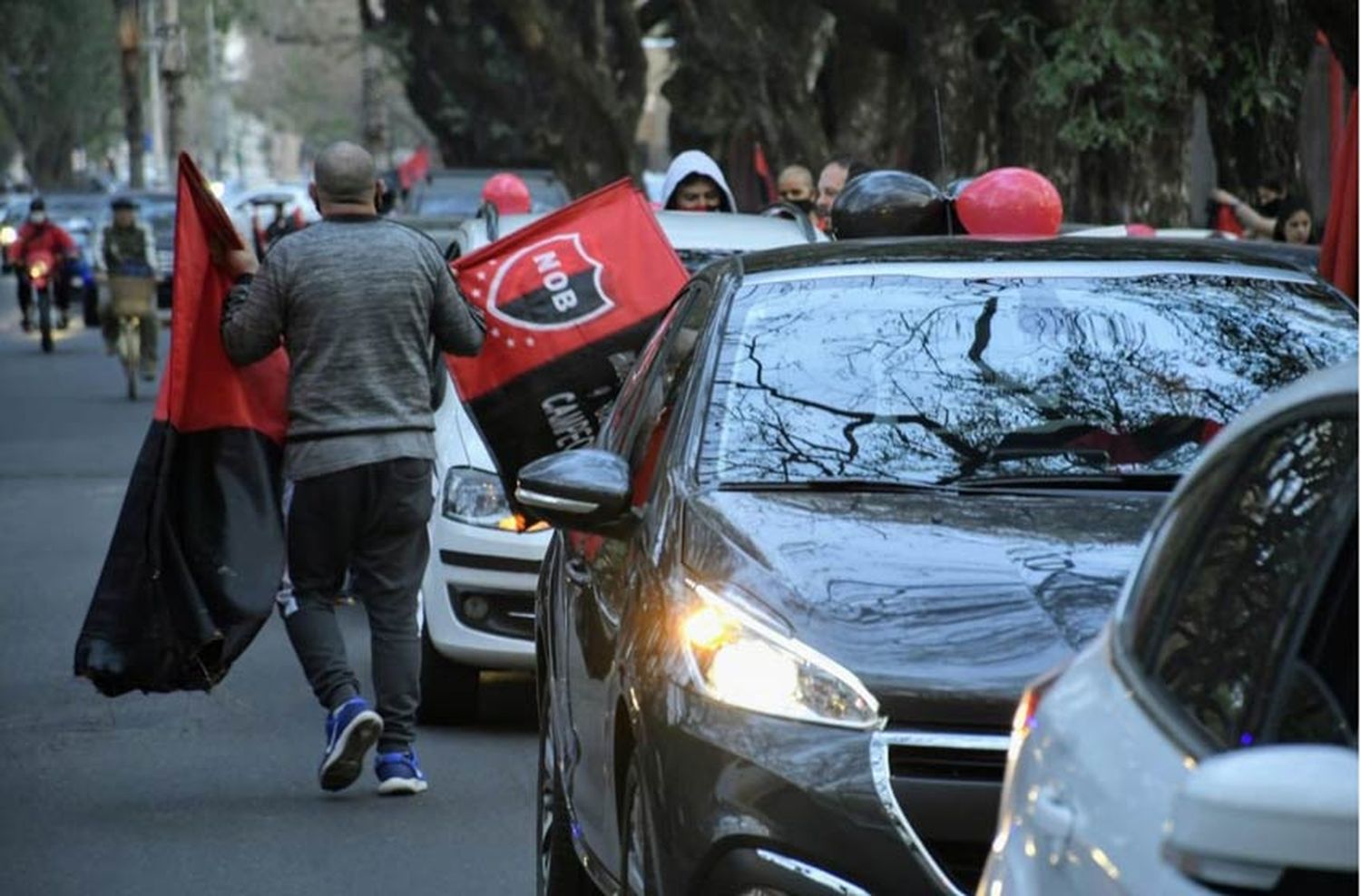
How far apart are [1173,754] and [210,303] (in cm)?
578

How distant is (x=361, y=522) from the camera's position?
816 cm

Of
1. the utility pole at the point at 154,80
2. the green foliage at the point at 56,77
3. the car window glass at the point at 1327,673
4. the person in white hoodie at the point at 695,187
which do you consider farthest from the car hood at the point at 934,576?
the utility pole at the point at 154,80

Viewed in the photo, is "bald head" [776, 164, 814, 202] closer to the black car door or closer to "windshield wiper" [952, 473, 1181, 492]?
the black car door

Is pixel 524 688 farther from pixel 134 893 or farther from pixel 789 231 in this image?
pixel 134 893

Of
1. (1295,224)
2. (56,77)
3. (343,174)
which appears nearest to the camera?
(343,174)

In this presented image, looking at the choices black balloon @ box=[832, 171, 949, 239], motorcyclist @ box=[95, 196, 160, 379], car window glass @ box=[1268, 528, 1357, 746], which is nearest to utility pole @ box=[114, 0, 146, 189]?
motorcyclist @ box=[95, 196, 160, 379]

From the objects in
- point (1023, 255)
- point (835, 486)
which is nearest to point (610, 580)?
point (835, 486)

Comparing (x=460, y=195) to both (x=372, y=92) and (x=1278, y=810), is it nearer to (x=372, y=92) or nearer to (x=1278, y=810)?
(x=372, y=92)

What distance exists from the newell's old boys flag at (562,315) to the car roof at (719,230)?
1.67 metres

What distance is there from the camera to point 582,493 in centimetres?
568

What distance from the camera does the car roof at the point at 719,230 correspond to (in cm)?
1055

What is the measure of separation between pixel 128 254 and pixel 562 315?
18.2 metres

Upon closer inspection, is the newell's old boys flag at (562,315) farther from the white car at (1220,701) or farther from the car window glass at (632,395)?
the white car at (1220,701)

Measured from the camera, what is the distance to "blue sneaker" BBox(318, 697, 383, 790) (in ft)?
26.9
